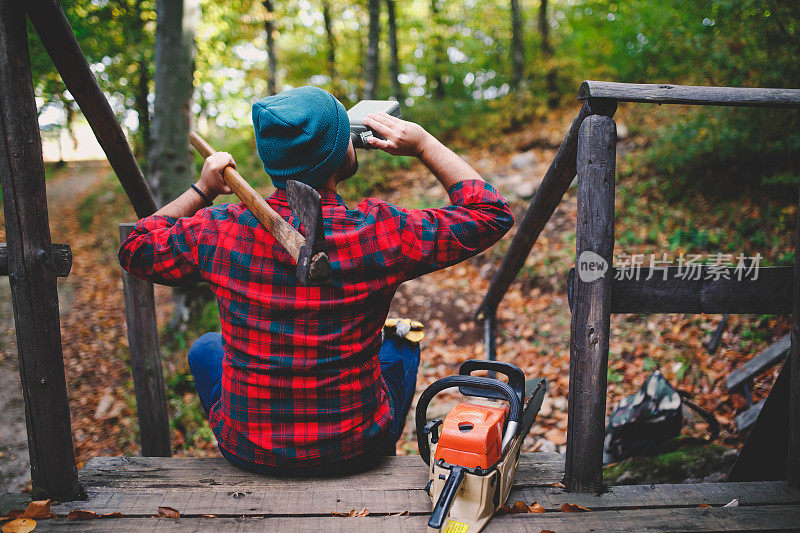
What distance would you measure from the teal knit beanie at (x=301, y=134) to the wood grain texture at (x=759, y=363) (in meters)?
3.67

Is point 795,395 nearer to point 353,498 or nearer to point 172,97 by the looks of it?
point 353,498

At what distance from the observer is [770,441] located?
2.35 meters

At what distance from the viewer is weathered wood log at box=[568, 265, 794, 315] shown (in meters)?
2.17

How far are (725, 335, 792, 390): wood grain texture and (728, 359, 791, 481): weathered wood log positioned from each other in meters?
1.66

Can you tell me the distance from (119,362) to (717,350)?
21.4 feet

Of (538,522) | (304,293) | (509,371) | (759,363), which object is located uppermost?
(304,293)

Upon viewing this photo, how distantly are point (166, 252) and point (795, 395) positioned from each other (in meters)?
2.64

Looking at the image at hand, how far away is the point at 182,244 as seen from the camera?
6.39 ft

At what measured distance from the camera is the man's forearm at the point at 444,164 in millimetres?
2123

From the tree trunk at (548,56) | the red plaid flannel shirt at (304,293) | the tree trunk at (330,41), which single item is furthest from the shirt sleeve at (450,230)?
the tree trunk at (330,41)

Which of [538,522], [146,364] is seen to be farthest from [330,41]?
[538,522]

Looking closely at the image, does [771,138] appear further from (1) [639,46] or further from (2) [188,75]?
(2) [188,75]

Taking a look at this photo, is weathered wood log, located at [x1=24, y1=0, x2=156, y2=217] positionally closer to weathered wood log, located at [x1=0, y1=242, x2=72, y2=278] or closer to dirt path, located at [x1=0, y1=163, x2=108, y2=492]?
weathered wood log, located at [x1=0, y1=242, x2=72, y2=278]

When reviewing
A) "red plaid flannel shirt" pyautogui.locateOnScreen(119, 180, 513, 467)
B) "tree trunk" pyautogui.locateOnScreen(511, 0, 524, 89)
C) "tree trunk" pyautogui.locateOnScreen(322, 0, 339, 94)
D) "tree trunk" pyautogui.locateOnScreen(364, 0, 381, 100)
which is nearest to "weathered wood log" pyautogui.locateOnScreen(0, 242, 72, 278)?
"red plaid flannel shirt" pyautogui.locateOnScreen(119, 180, 513, 467)
